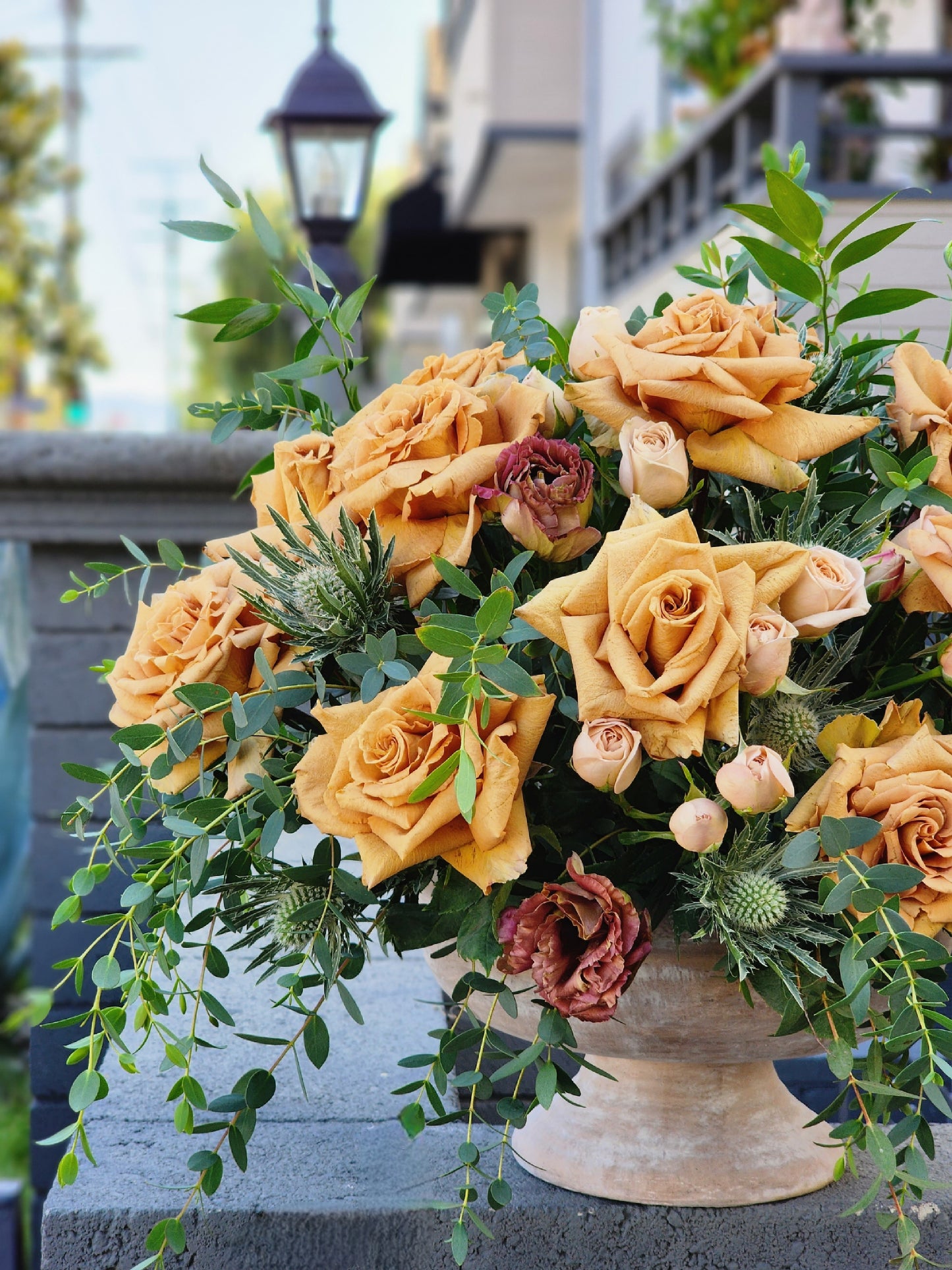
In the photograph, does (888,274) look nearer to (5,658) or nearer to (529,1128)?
(529,1128)

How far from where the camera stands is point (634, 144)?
342 inches

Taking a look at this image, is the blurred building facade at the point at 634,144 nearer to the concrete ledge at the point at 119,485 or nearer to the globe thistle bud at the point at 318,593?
the globe thistle bud at the point at 318,593

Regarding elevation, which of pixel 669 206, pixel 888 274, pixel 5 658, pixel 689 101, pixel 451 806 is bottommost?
pixel 5 658

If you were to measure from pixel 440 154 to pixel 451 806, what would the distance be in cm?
1924

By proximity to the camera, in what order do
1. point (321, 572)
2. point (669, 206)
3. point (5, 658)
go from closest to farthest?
point (321, 572), point (5, 658), point (669, 206)

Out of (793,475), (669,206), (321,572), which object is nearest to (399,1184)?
(321,572)

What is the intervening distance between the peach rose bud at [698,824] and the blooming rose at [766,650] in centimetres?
7

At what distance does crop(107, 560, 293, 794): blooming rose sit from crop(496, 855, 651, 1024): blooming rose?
8.5 inches

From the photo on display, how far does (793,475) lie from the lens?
78 cm

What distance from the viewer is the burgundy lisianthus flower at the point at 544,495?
76 cm

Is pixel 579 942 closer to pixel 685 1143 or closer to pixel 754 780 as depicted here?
pixel 754 780

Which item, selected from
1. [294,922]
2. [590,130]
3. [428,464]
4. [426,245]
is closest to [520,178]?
[590,130]

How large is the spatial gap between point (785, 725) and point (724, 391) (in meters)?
0.20

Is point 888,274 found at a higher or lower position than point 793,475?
higher
